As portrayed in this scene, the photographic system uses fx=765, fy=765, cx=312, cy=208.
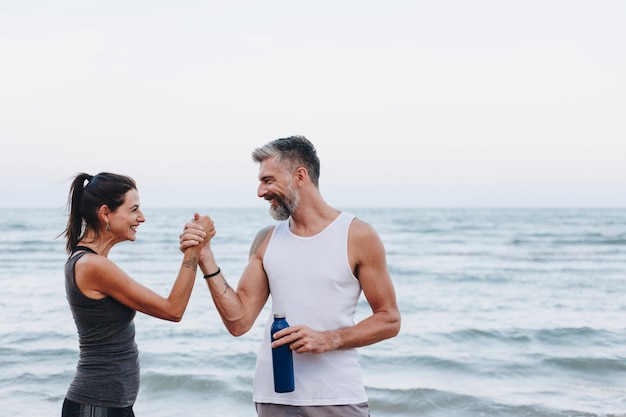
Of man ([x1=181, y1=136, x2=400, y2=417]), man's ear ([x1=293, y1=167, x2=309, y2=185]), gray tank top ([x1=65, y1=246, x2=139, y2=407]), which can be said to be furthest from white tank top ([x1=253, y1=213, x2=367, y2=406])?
gray tank top ([x1=65, y1=246, x2=139, y2=407])

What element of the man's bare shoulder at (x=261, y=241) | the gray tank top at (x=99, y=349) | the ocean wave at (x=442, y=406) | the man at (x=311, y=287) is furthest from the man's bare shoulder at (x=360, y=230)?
the ocean wave at (x=442, y=406)

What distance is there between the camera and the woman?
342 cm

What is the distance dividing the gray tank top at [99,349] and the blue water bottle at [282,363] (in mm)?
695

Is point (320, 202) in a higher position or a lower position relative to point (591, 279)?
higher

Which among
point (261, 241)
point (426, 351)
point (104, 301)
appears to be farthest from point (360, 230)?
point (426, 351)

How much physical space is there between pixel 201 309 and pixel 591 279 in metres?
11.5

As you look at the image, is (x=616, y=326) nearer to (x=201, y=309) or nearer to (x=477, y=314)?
→ (x=477, y=314)

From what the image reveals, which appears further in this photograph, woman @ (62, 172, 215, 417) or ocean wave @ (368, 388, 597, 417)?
ocean wave @ (368, 388, 597, 417)

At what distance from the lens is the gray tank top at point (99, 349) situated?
3428 millimetres

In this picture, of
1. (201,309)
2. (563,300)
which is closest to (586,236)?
(563,300)

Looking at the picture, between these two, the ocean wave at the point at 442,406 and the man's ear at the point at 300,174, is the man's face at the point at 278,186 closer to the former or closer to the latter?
→ the man's ear at the point at 300,174

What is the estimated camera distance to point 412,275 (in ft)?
70.5

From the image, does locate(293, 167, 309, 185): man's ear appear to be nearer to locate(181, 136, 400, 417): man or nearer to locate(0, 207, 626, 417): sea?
locate(181, 136, 400, 417): man

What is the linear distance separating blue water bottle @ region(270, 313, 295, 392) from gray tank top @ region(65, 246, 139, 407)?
2.28 feet
